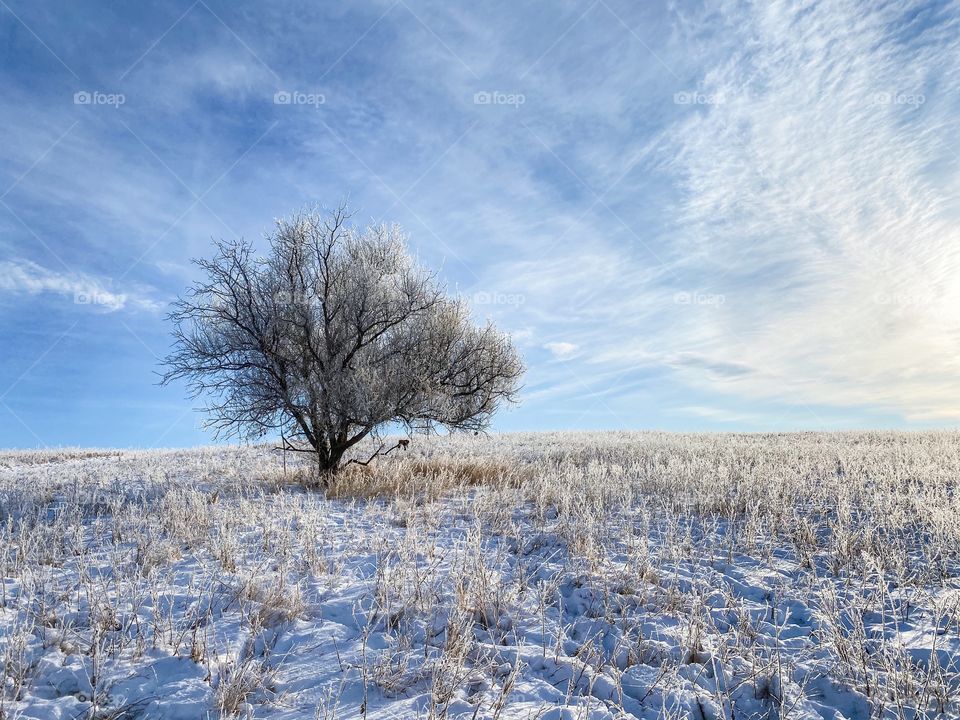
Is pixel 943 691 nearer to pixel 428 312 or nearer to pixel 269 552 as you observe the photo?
pixel 269 552

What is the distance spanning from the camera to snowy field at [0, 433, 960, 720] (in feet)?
11.7

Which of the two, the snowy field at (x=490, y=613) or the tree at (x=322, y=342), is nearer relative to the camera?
the snowy field at (x=490, y=613)

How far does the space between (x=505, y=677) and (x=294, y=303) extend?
1012 centimetres

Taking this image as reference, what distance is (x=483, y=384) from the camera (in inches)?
564

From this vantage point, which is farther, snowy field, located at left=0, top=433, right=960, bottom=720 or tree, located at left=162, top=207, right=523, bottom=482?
tree, located at left=162, top=207, right=523, bottom=482

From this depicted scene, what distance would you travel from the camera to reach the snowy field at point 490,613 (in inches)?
141

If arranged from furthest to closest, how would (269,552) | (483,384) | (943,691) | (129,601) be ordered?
(483,384) → (269,552) → (129,601) → (943,691)

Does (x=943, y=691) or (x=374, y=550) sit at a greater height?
(x=374, y=550)

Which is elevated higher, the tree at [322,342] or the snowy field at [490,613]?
the tree at [322,342]

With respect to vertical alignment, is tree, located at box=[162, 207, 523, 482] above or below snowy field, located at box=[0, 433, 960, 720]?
above

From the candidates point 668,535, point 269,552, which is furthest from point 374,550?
point 668,535

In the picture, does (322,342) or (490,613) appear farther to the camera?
(322,342)

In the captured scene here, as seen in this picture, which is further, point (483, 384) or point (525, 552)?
point (483, 384)

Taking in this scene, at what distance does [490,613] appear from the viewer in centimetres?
459
